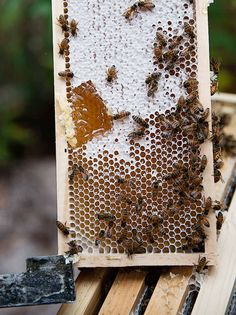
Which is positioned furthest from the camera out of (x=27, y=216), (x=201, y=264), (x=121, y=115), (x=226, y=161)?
(x=27, y=216)

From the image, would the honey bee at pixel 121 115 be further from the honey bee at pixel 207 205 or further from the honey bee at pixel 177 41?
the honey bee at pixel 207 205

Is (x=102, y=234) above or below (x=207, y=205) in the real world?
below

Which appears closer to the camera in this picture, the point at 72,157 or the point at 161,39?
the point at 161,39

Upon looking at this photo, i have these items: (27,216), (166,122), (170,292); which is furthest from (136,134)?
(27,216)

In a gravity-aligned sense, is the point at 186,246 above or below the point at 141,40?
below

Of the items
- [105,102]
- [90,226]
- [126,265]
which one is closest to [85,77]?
[105,102]

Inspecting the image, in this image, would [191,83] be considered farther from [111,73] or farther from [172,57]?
[111,73]

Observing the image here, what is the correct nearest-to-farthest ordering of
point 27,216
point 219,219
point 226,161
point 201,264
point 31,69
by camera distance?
point 201,264
point 219,219
point 226,161
point 31,69
point 27,216

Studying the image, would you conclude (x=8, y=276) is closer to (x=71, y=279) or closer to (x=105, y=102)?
(x=71, y=279)
